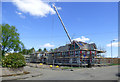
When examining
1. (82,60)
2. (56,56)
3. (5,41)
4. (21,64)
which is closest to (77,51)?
(82,60)

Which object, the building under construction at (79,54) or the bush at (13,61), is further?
the building under construction at (79,54)

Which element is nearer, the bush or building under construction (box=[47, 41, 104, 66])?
the bush

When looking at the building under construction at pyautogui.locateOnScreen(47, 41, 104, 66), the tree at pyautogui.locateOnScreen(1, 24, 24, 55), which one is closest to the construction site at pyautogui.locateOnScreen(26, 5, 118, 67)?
the building under construction at pyautogui.locateOnScreen(47, 41, 104, 66)

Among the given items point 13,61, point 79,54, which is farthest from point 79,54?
point 13,61

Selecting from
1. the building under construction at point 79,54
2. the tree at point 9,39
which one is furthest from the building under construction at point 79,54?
the tree at point 9,39

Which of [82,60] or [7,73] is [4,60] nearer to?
[7,73]

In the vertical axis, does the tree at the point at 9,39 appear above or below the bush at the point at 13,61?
above

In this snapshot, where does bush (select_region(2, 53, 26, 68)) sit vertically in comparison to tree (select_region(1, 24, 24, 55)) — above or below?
below

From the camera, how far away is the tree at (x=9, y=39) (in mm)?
43978

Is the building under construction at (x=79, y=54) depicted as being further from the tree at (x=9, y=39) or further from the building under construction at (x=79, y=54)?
the tree at (x=9, y=39)

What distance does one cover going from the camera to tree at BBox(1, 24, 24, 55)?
1731 inches

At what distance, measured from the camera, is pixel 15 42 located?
151 feet

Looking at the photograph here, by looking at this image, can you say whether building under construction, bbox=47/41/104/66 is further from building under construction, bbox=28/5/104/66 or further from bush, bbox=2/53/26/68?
bush, bbox=2/53/26/68

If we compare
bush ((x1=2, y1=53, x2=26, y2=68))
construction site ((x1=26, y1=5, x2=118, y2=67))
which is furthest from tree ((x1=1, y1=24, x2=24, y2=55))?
bush ((x1=2, y1=53, x2=26, y2=68))
